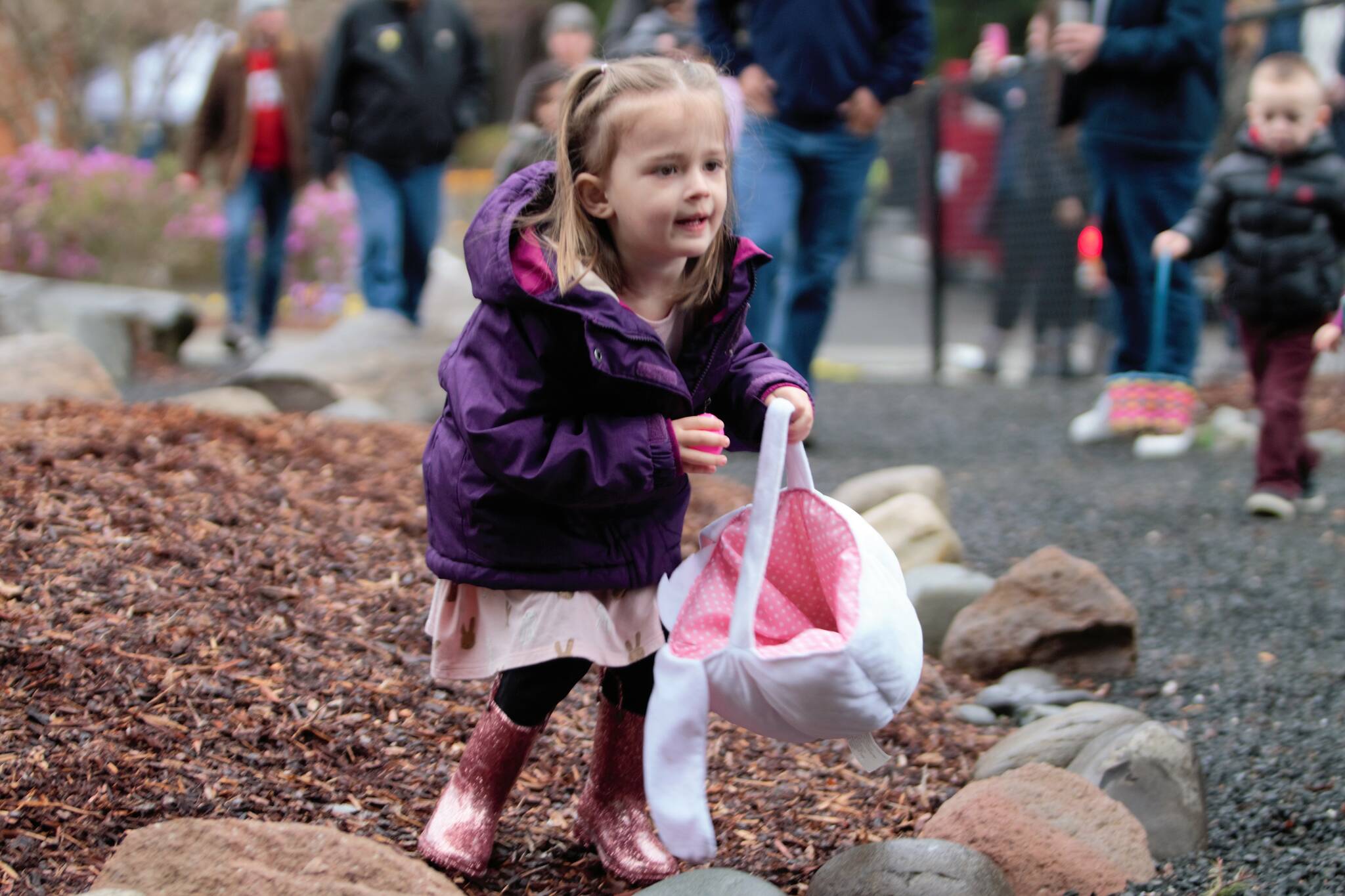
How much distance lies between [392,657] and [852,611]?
4.71ft

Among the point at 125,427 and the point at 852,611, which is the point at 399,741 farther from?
the point at 125,427

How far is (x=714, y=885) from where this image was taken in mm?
2352

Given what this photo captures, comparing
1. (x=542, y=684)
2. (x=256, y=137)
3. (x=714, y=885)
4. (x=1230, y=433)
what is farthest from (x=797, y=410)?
(x=256, y=137)

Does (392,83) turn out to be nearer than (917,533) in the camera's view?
No

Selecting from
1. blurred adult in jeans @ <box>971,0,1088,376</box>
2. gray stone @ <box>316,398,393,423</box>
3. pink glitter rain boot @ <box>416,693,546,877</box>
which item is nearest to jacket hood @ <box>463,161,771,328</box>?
pink glitter rain boot @ <box>416,693,546,877</box>

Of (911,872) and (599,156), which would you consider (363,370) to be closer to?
(599,156)

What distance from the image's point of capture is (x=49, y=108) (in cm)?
1466

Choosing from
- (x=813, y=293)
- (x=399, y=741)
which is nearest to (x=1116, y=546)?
(x=813, y=293)

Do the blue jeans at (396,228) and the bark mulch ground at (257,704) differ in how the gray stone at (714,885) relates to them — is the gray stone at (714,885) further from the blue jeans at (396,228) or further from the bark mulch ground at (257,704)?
the blue jeans at (396,228)

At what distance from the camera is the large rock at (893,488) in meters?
4.82

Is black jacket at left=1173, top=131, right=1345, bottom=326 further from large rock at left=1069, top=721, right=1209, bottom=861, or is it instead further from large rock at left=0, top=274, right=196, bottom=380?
large rock at left=0, top=274, right=196, bottom=380

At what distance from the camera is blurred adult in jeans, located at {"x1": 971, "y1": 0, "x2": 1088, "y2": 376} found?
29.1ft

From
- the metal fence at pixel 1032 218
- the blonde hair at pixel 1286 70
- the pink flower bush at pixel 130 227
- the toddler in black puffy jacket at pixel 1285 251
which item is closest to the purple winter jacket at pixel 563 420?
the toddler in black puffy jacket at pixel 1285 251

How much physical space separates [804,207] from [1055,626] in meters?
2.56
